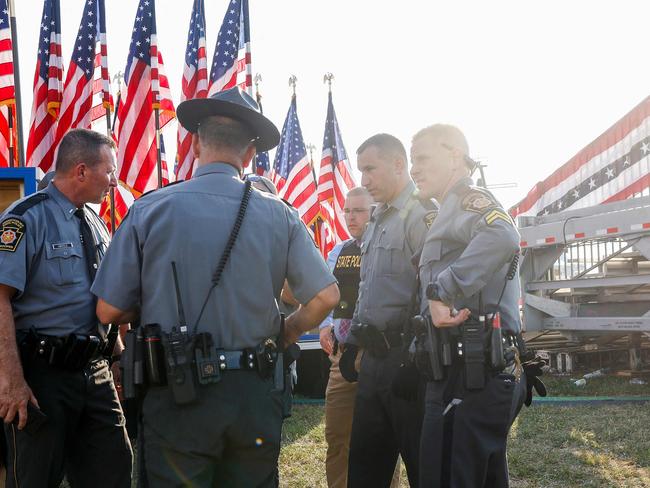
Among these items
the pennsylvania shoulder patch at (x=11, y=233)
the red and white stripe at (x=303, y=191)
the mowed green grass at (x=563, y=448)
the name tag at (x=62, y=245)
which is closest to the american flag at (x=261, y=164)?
the red and white stripe at (x=303, y=191)

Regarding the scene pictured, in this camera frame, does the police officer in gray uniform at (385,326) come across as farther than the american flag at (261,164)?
No

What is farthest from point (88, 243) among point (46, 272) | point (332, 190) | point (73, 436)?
point (332, 190)

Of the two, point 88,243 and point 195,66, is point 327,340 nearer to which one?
point 88,243

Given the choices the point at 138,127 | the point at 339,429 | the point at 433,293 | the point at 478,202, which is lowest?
the point at 339,429

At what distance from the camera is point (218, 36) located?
37.3 feet

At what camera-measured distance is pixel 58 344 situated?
3291mm

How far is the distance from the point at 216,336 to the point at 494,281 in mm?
1354

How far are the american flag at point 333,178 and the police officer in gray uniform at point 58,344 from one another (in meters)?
11.8

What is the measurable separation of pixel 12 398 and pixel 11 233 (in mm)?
782

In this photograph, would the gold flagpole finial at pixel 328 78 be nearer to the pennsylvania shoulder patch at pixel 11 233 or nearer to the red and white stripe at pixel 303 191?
the red and white stripe at pixel 303 191

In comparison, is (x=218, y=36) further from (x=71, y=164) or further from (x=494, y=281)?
(x=494, y=281)

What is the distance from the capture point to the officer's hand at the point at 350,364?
13.4 ft

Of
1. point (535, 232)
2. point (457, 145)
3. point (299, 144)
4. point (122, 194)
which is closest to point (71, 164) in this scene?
point (457, 145)

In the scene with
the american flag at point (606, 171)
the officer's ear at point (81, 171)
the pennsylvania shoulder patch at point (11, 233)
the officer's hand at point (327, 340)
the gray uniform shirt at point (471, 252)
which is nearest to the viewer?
the gray uniform shirt at point (471, 252)
